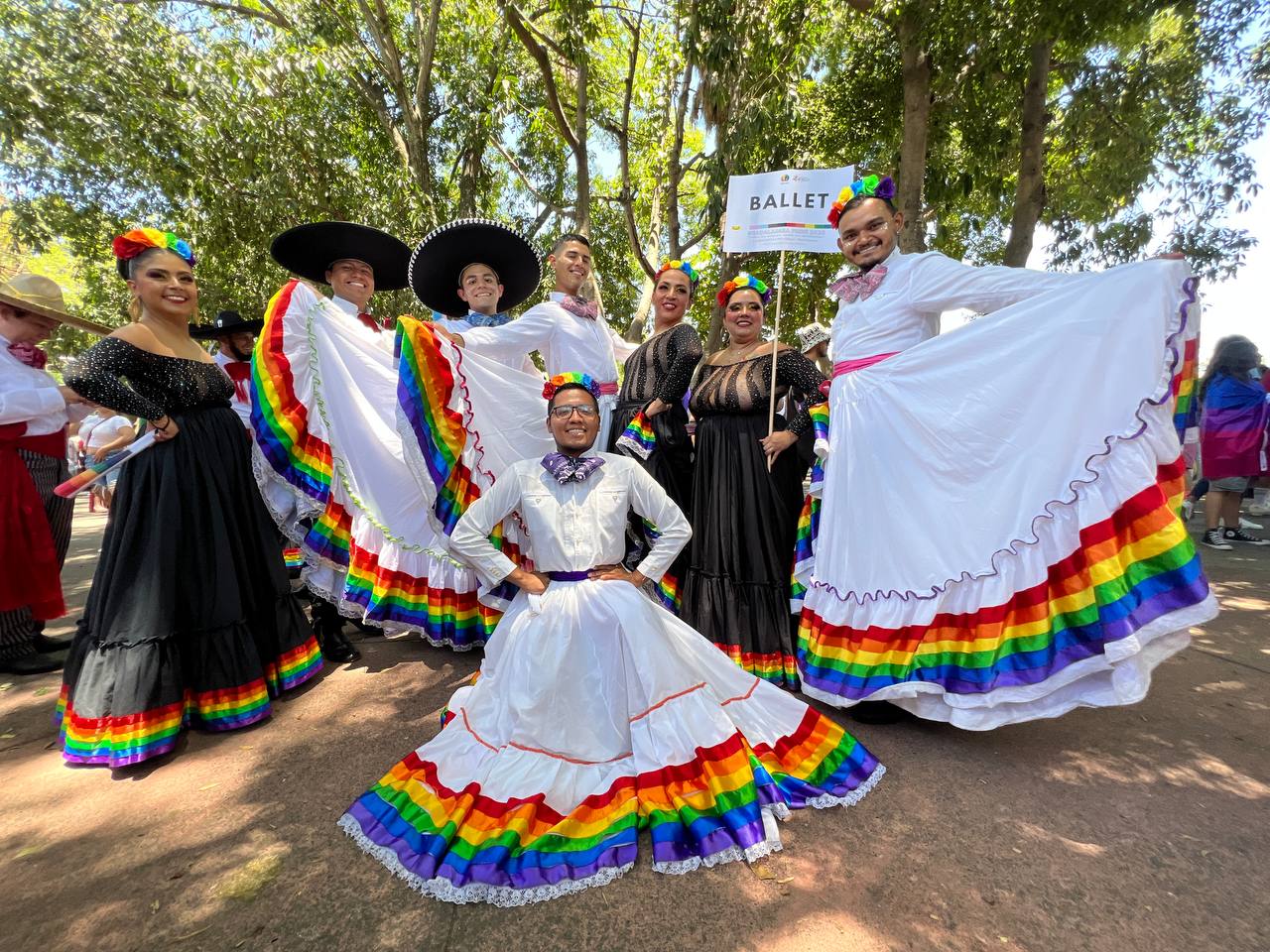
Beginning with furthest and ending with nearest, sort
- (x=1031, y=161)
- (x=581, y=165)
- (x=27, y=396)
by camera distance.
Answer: (x=581, y=165) < (x=1031, y=161) < (x=27, y=396)

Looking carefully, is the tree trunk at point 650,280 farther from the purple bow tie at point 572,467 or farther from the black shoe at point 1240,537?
the black shoe at point 1240,537

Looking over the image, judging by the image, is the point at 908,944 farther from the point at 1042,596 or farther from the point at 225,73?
the point at 225,73

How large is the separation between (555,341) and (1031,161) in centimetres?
691

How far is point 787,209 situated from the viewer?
3.42m

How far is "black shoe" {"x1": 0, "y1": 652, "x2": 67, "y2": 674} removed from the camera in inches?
136

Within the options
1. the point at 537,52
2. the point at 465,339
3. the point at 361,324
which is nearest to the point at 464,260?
the point at 361,324

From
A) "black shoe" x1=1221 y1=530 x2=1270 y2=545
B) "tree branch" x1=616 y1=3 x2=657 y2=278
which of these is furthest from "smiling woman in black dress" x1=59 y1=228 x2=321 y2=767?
"black shoe" x1=1221 y1=530 x2=1270 y2=545

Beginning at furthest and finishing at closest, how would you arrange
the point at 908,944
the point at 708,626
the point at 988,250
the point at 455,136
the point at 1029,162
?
the point at 988,250 → the point at 455,136 → the point at 1029,162 → the point at 708,626 → the point at 908,944

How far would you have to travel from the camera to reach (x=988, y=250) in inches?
640

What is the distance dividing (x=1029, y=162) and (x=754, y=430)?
6536 millimetres

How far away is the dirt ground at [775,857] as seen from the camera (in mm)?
1684

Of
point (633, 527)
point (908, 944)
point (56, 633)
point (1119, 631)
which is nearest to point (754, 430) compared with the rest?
point (633, 527)

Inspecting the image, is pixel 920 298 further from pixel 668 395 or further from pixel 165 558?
pixel 165 558

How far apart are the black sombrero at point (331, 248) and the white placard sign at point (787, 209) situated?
2252 millimetres
